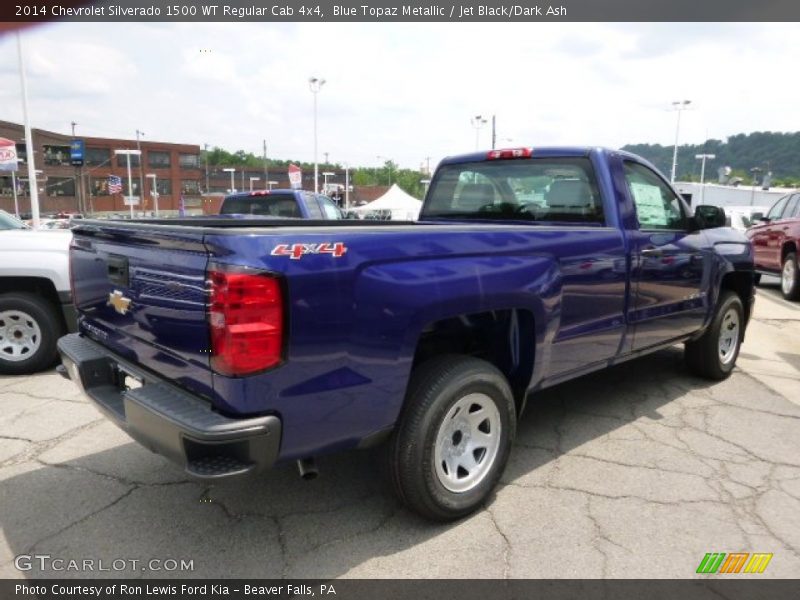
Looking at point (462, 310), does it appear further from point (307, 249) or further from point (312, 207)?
point (312, 207)

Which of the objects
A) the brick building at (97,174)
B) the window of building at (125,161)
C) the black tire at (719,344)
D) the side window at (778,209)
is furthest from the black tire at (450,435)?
the window of building at (125,161)

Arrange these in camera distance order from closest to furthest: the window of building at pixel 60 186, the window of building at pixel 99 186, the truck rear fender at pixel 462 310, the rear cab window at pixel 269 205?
the truck rear fender at pixel 462 310 → the rear cab window at pixel 269 205 → the window of building at pixel 60 186 → the window of building at pixel 99 186

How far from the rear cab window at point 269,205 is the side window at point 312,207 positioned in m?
0.18

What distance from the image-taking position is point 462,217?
14.9ft

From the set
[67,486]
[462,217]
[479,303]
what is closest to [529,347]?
[479,303]

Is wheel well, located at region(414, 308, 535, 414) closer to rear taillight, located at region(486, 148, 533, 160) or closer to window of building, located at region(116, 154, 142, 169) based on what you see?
rear taillight, located at region(486, 148, 533, 160)

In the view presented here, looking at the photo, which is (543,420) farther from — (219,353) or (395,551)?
(219,353)

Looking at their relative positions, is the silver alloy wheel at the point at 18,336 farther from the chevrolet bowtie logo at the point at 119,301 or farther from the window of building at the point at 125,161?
the window of building at the point at 125,161

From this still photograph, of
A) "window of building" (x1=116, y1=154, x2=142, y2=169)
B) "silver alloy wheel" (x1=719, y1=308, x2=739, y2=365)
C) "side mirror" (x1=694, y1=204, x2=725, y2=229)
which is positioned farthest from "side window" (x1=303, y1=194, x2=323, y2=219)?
"window of building" (x1=116, y1=154, x2=142, y2=169)

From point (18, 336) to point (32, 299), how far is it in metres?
0.38

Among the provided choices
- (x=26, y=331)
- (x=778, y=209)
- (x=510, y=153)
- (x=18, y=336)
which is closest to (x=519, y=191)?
(x=510, y=153)

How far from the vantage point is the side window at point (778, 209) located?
1146 centimetres

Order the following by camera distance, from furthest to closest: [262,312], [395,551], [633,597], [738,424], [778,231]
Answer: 1. [778,231]
2. [738,424]
3. [395,551]
4. [633,597]
5. [262,312]

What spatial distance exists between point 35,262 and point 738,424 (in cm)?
595
